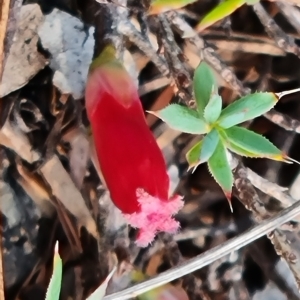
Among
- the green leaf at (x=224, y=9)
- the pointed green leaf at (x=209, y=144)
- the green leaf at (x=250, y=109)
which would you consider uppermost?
the green leaf at (x=224, y=9)

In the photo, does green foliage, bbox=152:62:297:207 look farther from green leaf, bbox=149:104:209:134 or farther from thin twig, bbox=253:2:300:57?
thin twig, bbox=253:2:300:57

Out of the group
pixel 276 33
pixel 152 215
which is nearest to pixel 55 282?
pixel 152 215

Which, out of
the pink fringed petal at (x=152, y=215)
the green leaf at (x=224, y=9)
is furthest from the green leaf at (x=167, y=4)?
the pink fringed petal at (x=152, y=215)

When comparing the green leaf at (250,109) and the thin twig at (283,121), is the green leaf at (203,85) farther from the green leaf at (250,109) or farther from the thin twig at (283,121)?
the thin twig at (283,121)

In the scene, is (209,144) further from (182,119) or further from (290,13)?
(290,13)

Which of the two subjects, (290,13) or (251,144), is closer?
(251,144)

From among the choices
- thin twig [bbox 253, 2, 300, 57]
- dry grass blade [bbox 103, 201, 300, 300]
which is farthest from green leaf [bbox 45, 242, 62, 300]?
thin twig [bbox 253, 2, 300, 57]
